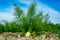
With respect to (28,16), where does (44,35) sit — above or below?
below

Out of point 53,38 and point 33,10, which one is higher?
point 33,10

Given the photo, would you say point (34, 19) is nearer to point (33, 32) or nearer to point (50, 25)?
point (33, 32)

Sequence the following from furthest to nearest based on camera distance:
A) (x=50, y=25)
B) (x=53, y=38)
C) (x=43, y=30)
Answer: (x=50, y=25) < (x=43, y=30) < (x=53, y=38)

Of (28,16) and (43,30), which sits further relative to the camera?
(43,30)

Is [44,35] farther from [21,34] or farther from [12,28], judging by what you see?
[12,28]

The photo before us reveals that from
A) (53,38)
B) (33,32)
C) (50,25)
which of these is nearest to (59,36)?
(53,38)

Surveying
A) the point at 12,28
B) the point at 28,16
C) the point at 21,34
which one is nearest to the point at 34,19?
the point at 28,16

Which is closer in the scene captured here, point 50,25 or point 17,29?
point 17,29

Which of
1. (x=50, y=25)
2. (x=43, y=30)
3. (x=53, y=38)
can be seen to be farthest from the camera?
(x=50, y=25)

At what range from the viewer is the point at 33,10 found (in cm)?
736

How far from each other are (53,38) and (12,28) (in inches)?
68.3

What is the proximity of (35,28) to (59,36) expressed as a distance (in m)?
0.78

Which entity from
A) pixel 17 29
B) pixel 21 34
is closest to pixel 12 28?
pixel 17 29

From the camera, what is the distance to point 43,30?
789 centimetres
